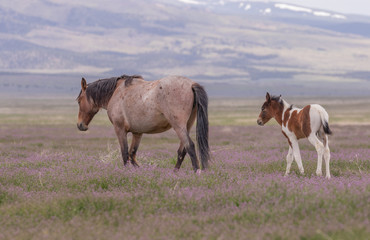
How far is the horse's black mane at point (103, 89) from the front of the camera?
1360cm

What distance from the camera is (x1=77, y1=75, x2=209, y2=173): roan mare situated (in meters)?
12.0

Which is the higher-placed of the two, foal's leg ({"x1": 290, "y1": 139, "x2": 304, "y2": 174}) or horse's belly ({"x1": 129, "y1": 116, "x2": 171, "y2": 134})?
horse's belly ({"x1": 129, "y1": 116, "x2": 171, "y2": 134})

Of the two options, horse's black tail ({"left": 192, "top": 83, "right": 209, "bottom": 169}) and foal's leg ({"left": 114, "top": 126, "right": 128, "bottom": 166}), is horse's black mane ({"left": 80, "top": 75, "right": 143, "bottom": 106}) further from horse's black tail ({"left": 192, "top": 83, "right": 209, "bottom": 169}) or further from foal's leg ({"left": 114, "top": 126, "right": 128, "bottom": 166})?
horse's black tail ({"left": 192, "top": 83, "right": 209, "bottom": 169})

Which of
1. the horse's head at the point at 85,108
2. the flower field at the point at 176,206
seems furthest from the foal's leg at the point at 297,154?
the horse's head at the point at 85,108

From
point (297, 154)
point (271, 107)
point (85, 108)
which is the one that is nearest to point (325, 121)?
point (297, 154)

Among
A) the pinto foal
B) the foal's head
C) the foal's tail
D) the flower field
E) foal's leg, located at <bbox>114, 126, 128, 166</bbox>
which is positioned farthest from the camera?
foal's leg, located at <bbox>114, 126, 128, 166</bbox>

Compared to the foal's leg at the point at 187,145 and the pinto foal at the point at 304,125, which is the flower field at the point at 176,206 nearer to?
the foal's leg at the point at 187,145

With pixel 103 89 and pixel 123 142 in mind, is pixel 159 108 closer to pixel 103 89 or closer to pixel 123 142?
pixel 123 142

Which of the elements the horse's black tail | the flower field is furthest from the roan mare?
the flower field

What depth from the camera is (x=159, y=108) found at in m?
12.2

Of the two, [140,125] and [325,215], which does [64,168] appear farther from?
[325,215]

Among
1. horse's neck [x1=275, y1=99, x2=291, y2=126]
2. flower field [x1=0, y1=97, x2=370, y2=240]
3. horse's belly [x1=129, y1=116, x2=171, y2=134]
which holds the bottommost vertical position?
flower field [x1=0, y1=97, x2=370, y2=240]

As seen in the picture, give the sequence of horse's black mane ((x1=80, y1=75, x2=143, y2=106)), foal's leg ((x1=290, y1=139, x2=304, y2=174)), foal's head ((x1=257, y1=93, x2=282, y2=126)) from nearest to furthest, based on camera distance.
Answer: foal's leg ((x1=290, y1=139, x2=304, y2=174)) < foal's head ((x1=257, y1=93, x2=282, y2=126)) < horse's black mane ((x1=80, y1=75, x2=143, y2=106))

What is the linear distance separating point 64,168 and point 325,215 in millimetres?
6823
